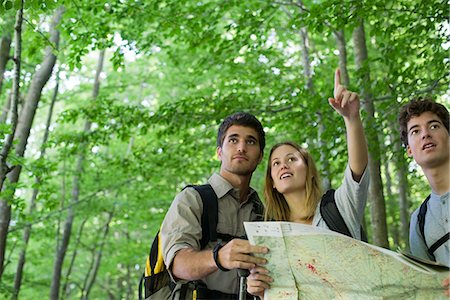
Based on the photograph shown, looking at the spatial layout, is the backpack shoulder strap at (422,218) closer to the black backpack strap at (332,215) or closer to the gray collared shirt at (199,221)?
the black backpack strap at (332,215)

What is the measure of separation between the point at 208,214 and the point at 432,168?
4.44 feet

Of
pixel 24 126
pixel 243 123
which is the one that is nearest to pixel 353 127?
pixel 243 123

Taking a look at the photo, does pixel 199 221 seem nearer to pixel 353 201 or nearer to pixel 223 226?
pixel 223 226

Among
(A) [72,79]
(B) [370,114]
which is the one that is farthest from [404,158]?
(A) [72,79]

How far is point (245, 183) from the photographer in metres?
3.41

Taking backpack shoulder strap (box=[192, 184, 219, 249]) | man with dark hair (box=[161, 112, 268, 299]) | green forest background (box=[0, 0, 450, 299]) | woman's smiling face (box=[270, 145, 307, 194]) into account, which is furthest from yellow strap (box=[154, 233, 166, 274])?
green forest background (box=[0, 0, 450, 299])

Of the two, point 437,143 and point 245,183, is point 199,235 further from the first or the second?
point 437,143

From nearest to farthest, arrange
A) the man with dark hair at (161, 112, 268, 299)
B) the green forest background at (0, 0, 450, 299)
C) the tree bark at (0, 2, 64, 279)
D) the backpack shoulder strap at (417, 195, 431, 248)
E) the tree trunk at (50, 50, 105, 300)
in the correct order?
the man with dark hair at (161, 112, 268, 299) → the backpack shoulder strap at (417, 195, 431, 248) → the green forest background at (0, 0, 450, 299) → the tree bark at (0, 2, 64, 279) → the tree trunk at (50, 50, 105, 300)

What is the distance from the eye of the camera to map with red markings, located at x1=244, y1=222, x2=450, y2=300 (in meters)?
2.10

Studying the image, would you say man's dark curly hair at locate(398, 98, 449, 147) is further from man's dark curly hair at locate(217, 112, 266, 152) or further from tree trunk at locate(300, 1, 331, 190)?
tree trunk at locate(300, 1, 331, 190)

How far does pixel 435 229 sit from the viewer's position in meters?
2.76

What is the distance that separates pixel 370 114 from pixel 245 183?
404 cm

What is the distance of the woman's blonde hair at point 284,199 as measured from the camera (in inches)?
120

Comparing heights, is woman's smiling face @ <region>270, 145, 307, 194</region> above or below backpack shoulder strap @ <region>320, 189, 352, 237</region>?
above
